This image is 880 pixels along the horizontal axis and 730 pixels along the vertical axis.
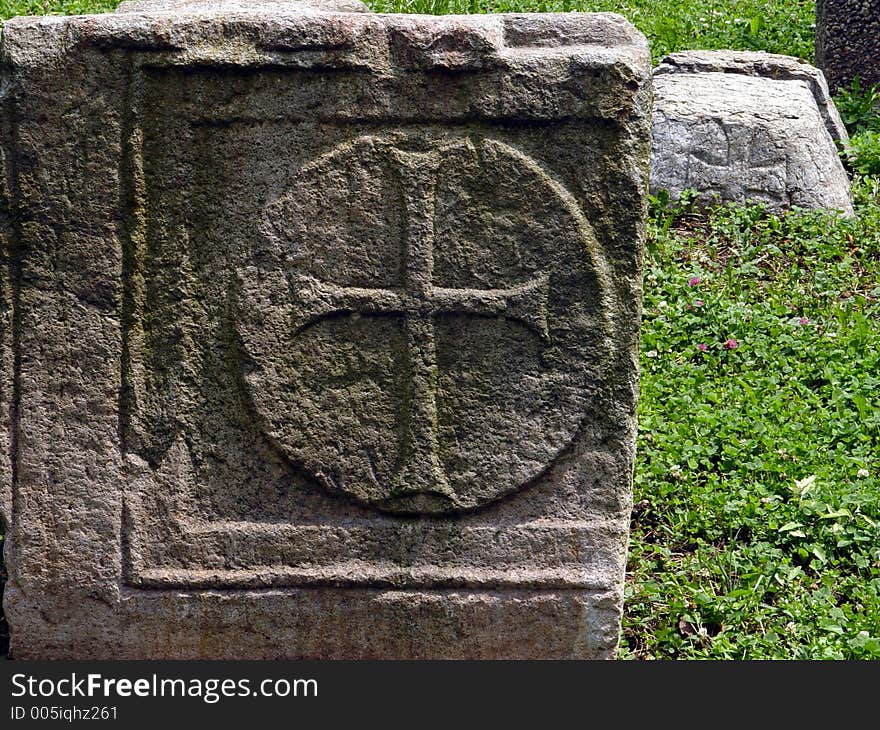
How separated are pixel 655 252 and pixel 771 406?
1044 millimetres

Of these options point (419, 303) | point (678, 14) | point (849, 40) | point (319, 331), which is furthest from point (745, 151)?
point (319, 331)

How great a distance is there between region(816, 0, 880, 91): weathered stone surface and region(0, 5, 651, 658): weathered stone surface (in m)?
3.69

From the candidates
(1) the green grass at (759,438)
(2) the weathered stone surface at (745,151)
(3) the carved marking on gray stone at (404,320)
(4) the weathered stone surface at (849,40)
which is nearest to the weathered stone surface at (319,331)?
(3) the carved marking on gray stone at (404,320)

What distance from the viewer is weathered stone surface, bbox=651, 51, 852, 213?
4.83 meters

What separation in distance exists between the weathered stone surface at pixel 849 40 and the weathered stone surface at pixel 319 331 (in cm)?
369

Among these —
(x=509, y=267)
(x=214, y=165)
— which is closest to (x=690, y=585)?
(x=509, y=267)

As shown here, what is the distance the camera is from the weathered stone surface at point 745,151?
4832mm

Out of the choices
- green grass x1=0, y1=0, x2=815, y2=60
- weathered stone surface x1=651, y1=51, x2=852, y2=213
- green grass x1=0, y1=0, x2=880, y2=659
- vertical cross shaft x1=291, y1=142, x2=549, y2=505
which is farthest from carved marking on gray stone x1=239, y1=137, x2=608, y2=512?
green grass x1=0, y1=0, x2=815, y2=60

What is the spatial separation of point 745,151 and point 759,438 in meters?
1.56

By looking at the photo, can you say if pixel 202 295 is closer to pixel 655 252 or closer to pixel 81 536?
pixel 81 536

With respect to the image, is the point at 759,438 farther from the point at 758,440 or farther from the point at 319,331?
the point at 319,331

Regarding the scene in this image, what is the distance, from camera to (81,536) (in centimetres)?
270

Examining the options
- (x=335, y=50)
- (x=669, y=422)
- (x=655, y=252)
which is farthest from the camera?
(x=655, y=252)

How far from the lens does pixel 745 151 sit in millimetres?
4840
